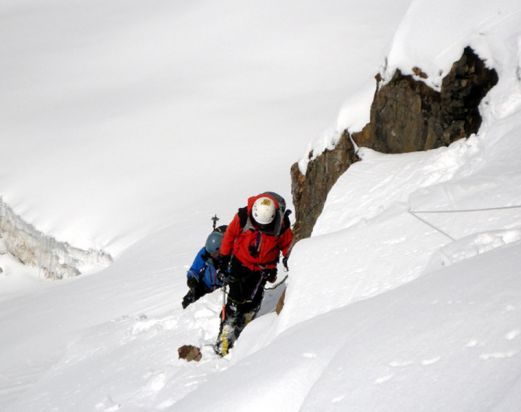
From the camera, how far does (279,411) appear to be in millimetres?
2494

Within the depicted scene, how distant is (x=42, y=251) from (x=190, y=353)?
150 feet

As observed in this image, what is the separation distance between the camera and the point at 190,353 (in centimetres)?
563

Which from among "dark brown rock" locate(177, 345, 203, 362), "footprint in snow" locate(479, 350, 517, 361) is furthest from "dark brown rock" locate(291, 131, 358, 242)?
"footprint in snow" locate(479, 350, 517, 361)

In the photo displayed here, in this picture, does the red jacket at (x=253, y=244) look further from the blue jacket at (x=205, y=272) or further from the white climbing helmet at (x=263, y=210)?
the blue jacket at (x=205, y=272)

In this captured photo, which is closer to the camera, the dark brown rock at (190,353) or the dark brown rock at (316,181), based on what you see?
the dark brown rock at (190,353)

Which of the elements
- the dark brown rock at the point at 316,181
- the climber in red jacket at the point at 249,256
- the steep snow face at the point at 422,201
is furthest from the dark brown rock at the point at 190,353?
the dark brown rock at the point at 316,181

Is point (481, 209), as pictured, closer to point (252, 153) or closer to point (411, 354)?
point (411, 354)

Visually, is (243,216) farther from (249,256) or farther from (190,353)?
(190,353)

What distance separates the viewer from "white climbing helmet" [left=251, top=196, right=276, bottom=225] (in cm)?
556

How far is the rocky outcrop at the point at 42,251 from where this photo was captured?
36656 millimetres

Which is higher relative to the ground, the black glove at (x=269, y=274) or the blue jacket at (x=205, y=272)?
the blue jacket at (x=205, y=272)

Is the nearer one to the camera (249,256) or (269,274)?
(249,256)

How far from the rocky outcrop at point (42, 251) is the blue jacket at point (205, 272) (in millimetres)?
25174

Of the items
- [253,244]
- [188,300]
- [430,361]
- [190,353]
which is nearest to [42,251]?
[188,300]
